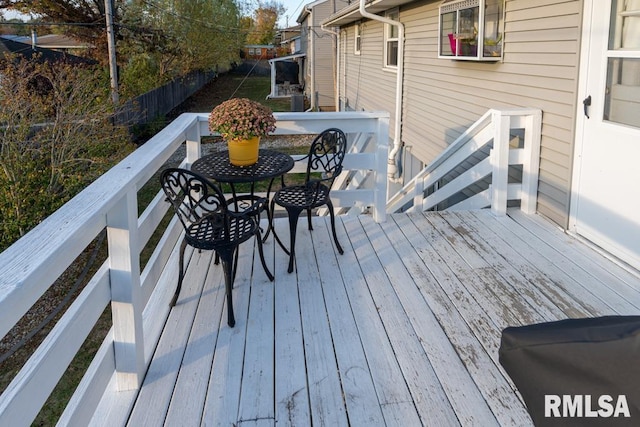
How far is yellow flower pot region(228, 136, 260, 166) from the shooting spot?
3156 millimetres

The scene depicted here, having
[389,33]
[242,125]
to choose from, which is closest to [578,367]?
[242,125]

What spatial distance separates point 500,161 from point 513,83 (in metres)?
0.96

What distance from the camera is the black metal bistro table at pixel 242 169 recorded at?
3.01 m

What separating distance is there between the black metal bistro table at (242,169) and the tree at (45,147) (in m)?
3.47

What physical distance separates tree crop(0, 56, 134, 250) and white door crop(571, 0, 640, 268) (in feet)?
17.7

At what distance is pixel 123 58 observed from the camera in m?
16.2

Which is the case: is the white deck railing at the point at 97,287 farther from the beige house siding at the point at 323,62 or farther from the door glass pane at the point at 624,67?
the beige house siding at the point at 323,62

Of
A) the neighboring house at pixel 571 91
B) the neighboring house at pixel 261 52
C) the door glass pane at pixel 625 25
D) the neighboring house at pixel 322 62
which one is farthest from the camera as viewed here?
the neighboring house at pixel 261 52

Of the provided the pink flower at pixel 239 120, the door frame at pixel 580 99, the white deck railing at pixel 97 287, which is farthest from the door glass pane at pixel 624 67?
the white deck railing at pixel 97 287

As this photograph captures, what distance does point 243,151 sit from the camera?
3.19 meters

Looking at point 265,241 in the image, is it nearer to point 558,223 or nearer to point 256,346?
point 256,346

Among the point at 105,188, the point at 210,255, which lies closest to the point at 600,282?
the point at 210,255

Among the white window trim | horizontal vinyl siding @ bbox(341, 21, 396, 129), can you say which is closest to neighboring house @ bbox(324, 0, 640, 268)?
the white window trim

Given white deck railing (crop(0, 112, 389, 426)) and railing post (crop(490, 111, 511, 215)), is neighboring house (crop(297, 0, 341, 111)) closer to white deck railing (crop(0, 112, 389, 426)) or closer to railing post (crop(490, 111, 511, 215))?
railing post (crop(490, 111, 511, 215))
